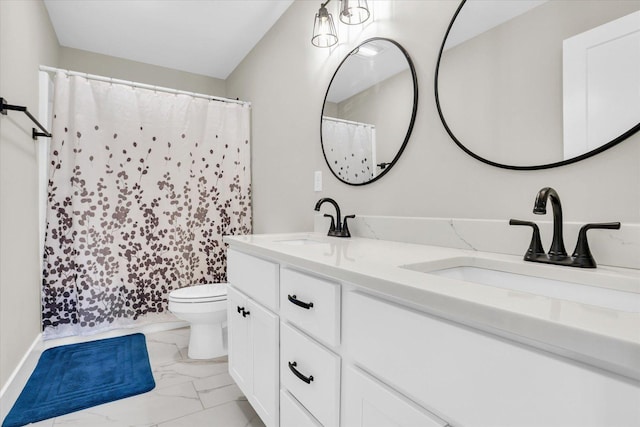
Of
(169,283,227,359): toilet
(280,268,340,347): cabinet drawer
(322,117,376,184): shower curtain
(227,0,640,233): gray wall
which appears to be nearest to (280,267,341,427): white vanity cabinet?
(280,268,340,347): cabinet drawer

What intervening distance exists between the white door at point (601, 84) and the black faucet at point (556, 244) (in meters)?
0.21

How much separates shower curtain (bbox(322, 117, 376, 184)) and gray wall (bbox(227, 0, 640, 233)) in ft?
0.24

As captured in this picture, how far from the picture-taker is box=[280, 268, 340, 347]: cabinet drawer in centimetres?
87

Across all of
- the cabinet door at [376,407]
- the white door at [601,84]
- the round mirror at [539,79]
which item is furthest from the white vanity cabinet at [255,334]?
the white door at [601,84]

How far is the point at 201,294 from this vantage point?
225 cm

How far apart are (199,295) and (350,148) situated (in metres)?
1.36

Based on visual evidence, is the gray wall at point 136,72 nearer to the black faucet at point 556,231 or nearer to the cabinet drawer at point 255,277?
the cabinet drawer at point 255,277

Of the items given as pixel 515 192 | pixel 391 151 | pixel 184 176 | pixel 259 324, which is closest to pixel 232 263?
pixel 259 324

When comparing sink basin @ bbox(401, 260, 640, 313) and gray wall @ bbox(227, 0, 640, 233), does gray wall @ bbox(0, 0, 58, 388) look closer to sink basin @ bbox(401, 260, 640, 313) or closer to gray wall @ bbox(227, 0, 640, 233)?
gray wall @ bbox(227, 0, 640, 233)

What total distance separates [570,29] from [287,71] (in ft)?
5.95

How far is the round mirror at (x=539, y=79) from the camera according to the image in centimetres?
88

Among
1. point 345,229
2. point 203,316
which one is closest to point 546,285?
point 345,229

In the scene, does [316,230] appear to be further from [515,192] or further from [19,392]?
[19,392]

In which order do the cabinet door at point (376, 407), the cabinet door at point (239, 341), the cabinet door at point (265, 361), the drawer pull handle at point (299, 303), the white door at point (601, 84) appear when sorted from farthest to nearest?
1. the cabinet door at point (239, 341)
2. the cabinet door at point (265, 361)
3. the drawer pull handle at point (299, 303)
4. the white door at point (601, 84)
5. the cabinet door at point (376, 407)
